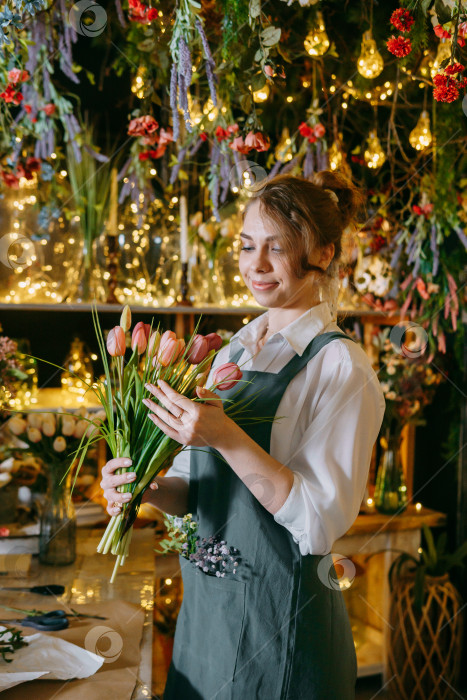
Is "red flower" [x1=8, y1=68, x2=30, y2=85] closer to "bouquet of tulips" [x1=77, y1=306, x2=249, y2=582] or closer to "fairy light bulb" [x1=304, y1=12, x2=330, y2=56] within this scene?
"fairy light bulb" [x1=304, y1=12, x2=330, y2=56]

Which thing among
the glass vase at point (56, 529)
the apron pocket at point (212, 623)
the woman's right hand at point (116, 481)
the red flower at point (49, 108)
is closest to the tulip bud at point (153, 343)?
the woman's right hand at point (116, 481)

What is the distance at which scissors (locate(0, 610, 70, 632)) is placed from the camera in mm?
1388

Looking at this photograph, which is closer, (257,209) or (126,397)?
(126,397)

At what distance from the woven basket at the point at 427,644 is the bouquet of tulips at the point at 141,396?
61.2 inches

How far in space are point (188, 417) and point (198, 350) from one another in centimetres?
13

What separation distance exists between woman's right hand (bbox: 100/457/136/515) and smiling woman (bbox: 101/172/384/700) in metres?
0.10

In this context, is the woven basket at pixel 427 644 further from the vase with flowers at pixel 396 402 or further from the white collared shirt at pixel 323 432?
the white collared shirt at pixel 323 432

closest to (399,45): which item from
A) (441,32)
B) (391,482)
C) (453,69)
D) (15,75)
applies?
(441,32)

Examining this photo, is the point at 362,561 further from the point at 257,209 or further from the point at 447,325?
the point at 257,209

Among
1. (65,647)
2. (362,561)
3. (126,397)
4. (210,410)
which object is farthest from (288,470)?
(362,561)

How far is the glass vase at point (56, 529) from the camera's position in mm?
1888

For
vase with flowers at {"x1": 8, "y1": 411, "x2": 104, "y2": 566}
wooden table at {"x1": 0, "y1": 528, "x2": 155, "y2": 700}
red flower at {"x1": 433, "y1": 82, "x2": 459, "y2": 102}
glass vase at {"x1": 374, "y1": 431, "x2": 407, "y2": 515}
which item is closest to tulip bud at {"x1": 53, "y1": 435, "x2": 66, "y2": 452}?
vase with flowers at {"x1": 8, "y1": 411, "x2": 104, "y2": 566}

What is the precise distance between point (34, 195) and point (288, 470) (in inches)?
54.5

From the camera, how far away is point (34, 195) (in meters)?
2.07
